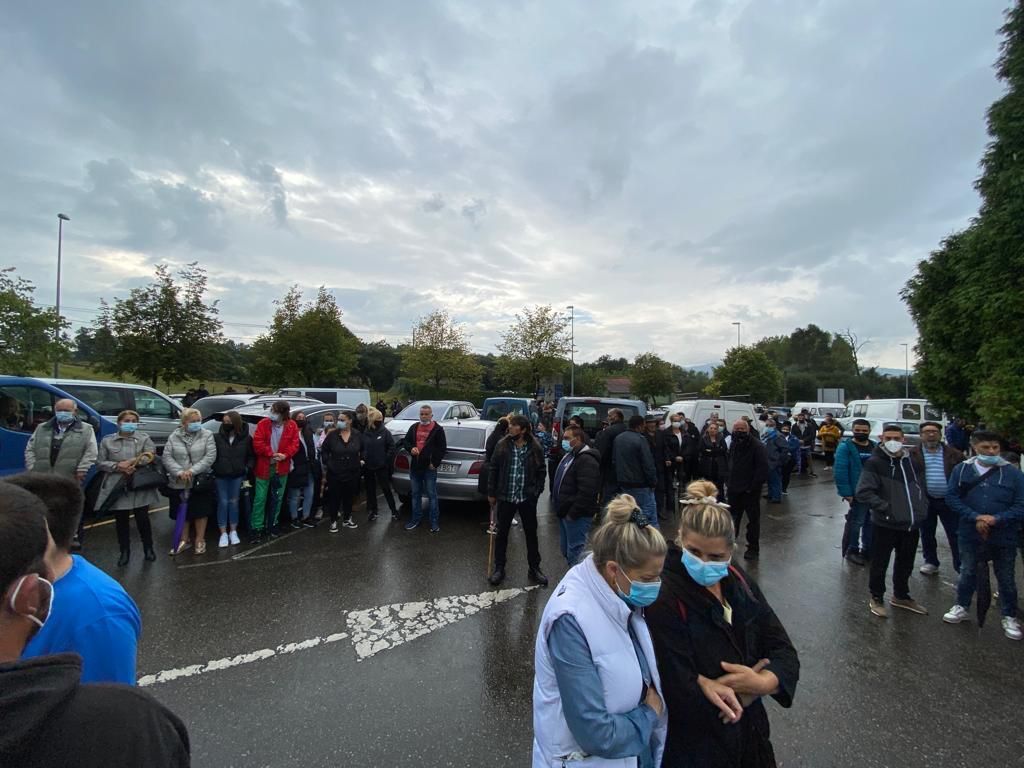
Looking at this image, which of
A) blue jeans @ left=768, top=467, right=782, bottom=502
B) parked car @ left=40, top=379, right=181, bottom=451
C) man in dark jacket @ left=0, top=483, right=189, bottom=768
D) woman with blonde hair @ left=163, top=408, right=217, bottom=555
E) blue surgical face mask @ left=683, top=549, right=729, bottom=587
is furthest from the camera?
blue jeans @ left=768, top=467, right=782, bottom=502

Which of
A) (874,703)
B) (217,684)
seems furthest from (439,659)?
(874,703)

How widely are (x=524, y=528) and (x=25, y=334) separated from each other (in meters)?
18.8

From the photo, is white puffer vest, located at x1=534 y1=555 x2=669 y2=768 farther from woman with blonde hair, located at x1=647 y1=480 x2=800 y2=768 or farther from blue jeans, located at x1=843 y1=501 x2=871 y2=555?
blue jeans, located at x1=843 y1=501 x2=871 y2=555

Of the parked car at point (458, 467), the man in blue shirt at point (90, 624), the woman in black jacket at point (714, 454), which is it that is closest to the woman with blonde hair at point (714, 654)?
the man in blue shirt at point (90, 624)

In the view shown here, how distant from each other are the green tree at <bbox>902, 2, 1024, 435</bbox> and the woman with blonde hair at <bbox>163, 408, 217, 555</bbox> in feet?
41.8

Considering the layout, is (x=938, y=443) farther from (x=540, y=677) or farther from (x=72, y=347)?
(x=72, y=347)

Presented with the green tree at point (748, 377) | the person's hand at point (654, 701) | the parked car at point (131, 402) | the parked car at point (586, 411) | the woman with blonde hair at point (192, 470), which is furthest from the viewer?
the green tree at point (748, 377)

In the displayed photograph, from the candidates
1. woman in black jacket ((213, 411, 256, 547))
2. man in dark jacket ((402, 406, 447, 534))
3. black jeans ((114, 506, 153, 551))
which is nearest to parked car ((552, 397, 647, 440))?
man in dark jacket ((402, 406, 447, 534))

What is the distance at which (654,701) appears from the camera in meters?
1.76

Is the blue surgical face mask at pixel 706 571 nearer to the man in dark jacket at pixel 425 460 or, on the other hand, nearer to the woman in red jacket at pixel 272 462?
the man in dark jacket at pixel 425 460

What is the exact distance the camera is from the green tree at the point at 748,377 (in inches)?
2135

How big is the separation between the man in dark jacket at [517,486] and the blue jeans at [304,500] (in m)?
3.40

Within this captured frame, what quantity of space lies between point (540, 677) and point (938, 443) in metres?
5.91

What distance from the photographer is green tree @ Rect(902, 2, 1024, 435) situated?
29.3 feet
